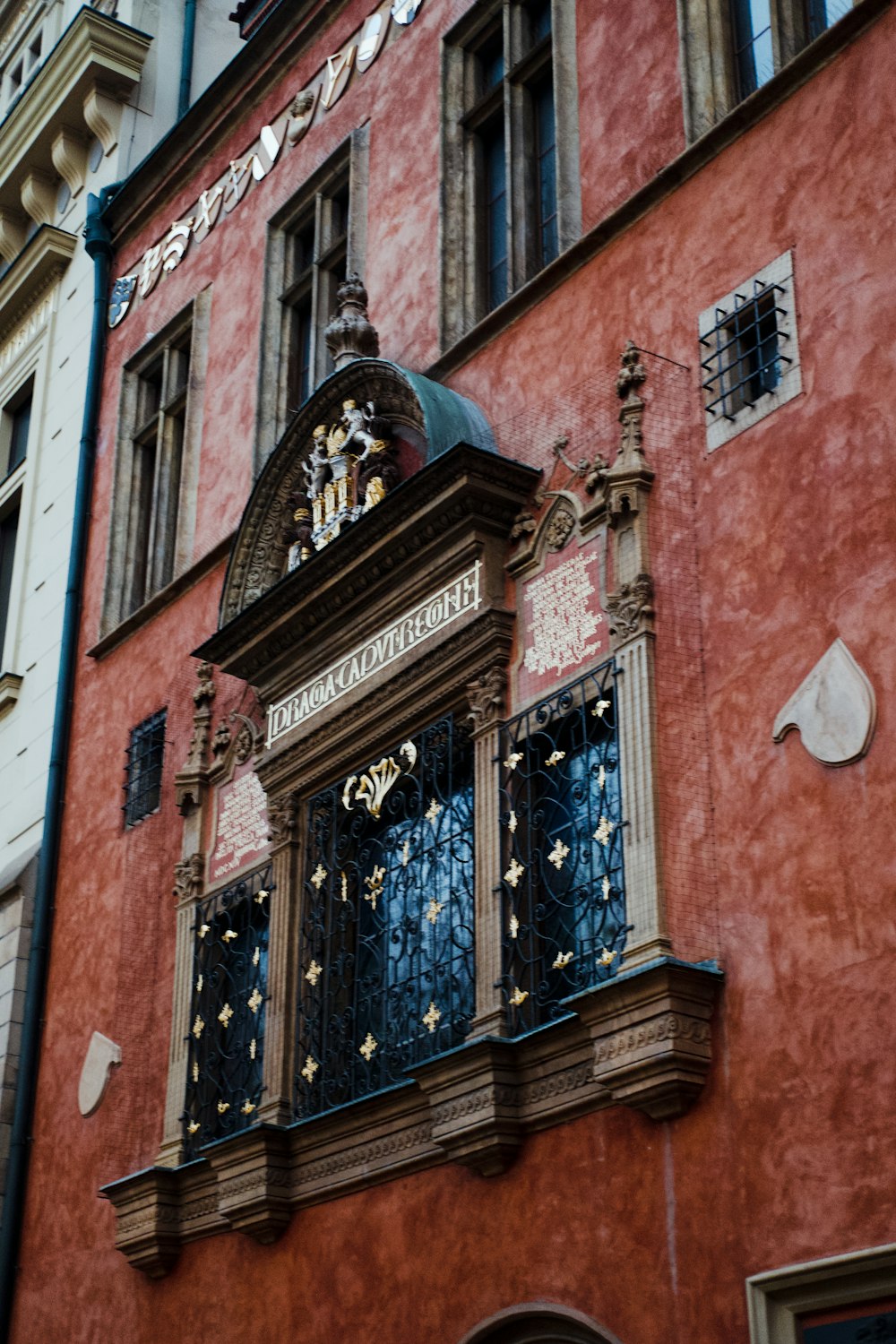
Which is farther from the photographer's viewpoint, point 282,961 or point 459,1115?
point 282,961

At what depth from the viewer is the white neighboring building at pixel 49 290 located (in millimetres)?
16281

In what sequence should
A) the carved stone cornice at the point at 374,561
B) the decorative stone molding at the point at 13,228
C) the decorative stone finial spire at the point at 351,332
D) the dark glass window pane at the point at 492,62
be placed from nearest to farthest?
the carved stone cornice at the point at 374,561 → the decorative stone finial spire at the point at 351,332 → the dark glass window pane at the point at 492,62 → the decorative stone molding at the point at 13,228

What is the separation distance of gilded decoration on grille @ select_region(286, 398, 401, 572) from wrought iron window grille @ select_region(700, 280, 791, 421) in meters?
2.65

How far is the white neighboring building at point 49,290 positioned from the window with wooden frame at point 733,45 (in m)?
7.77

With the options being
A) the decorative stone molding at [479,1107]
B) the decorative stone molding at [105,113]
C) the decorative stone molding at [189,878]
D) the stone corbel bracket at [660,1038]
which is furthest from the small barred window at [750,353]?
the decorative stone molding at [105,113]

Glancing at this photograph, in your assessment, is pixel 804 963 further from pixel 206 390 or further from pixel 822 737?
pixel 206 390

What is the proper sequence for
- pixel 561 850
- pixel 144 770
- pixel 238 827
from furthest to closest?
pixel 144 770, pixel 238 827, pixel 561 850

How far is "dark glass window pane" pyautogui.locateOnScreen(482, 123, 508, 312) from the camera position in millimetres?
12062

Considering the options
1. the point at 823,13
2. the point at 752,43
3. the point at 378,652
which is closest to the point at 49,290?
the point at 378,652

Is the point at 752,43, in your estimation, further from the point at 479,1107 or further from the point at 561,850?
the point at 479,1107

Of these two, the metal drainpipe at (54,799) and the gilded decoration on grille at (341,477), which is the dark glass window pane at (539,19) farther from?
the metal drainpipe at (54,799)

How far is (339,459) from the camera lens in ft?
39.8

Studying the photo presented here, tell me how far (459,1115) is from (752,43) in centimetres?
581

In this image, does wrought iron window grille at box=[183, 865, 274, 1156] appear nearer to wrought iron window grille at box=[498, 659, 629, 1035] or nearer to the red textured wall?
the red textured wall
